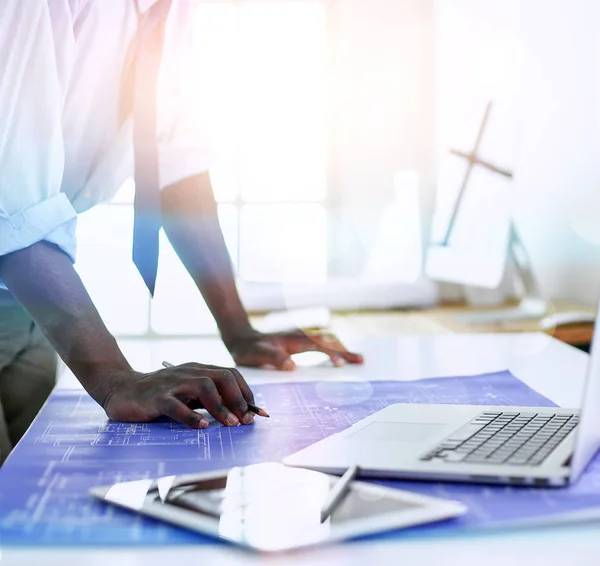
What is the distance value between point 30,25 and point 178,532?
0.65 meters

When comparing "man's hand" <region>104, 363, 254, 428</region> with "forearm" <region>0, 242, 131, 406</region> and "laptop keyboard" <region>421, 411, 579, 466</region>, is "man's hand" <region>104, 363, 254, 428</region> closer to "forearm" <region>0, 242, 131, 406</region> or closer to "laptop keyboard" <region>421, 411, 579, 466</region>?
"forearm" <region>0, 242, 131, 406</region>

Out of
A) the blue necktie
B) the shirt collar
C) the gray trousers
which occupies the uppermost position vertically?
the shirt collar

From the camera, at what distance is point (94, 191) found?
51.3 inches

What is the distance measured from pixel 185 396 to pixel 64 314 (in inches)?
7.1

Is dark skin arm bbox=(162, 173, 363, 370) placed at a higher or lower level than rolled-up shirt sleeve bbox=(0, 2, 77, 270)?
lower

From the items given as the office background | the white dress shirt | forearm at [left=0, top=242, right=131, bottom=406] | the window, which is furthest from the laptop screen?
the office background

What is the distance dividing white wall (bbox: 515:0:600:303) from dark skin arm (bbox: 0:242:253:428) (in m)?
2.68

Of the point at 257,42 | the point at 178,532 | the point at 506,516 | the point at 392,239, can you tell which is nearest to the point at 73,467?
the point at 178,532

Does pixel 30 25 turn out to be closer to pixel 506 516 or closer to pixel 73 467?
pixel 73 467

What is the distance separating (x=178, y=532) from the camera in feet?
1.64

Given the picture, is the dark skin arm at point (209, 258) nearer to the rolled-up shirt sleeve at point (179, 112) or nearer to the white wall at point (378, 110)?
the rolled-up shirt sleeve at point (179, 112)

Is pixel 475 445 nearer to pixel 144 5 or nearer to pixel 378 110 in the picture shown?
pixel 144 5

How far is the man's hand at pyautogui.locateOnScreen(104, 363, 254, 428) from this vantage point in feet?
2.60

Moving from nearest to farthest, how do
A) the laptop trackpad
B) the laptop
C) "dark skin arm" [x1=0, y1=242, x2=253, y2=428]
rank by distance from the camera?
the laptop, the laptop trackpad, "dark skin arm" [x1=0, y1=242, x2=253, y2=428]
